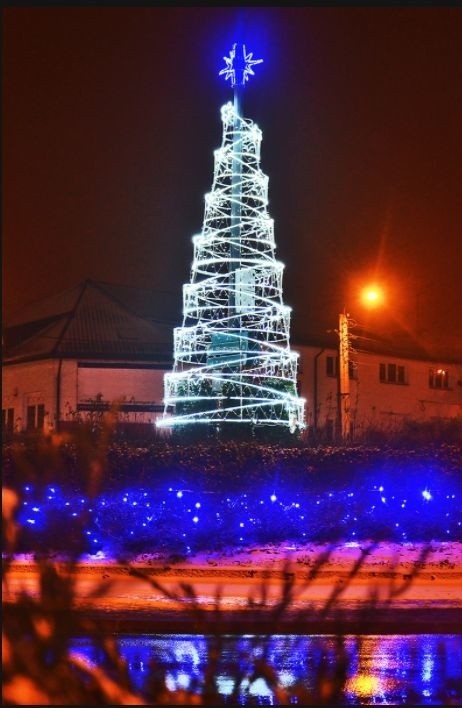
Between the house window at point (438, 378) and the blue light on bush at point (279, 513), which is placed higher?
the house window at point (438, 378)

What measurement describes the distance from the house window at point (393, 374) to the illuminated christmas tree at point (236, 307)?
36.9 m

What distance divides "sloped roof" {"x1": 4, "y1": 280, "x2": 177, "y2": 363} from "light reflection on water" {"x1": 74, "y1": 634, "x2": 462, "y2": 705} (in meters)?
39.0

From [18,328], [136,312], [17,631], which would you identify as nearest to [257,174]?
[17,631]

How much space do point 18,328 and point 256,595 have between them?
44.7 m

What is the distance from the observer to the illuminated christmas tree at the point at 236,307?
22.3 metres

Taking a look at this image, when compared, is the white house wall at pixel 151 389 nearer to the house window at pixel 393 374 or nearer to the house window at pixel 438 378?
the house window at pixel 393 374

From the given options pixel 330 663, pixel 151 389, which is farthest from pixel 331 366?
pixel 330 663

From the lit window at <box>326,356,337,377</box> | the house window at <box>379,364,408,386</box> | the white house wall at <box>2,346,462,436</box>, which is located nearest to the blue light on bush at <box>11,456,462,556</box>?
the white house wall at <box>2,346,462,436</box>

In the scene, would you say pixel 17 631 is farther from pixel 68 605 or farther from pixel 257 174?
pixel 257 174

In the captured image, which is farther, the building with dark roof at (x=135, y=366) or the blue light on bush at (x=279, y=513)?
the building with dark roof at (x=135, y=366)

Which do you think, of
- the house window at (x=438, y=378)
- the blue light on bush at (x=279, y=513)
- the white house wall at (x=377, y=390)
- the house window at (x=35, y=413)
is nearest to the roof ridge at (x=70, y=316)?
the house window at (x=35, y=413)

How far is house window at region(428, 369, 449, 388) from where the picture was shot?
207 ft

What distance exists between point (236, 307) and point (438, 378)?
43.1 m

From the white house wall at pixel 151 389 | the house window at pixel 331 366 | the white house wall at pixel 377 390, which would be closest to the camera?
the white house wall at pixel 151 389
